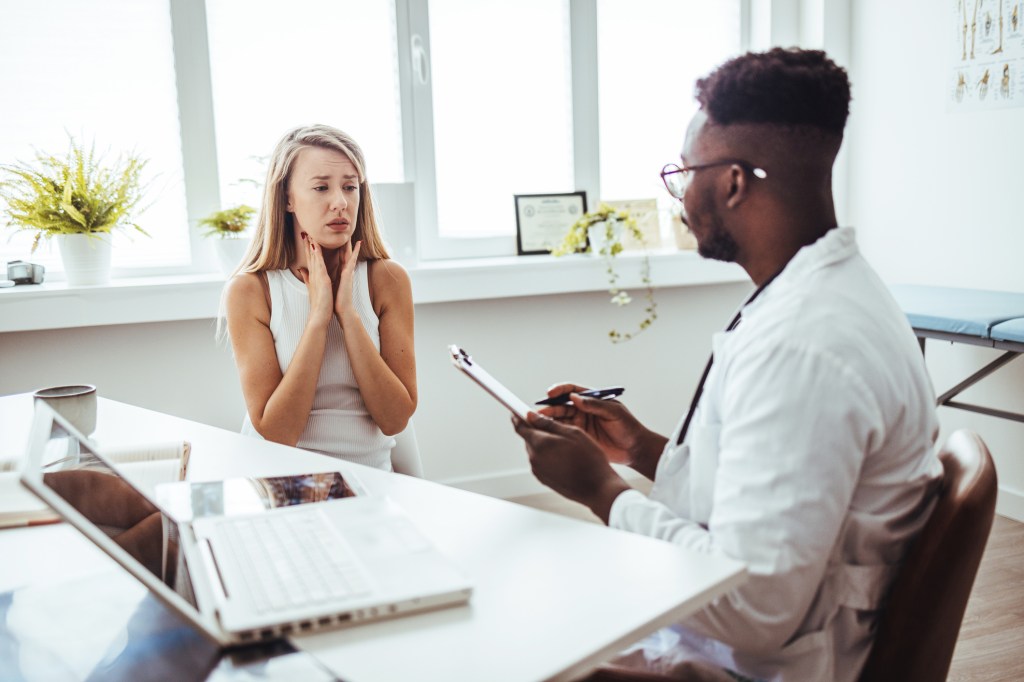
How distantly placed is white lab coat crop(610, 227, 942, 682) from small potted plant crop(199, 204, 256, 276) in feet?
6.44

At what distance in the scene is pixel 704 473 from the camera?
43.4 inches

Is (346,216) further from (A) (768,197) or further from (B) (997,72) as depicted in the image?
(B) (997,72)

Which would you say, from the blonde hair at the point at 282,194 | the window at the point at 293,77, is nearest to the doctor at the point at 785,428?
the blonde hair at the point at 282,194

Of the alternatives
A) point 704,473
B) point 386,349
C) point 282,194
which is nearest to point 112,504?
point 704,473

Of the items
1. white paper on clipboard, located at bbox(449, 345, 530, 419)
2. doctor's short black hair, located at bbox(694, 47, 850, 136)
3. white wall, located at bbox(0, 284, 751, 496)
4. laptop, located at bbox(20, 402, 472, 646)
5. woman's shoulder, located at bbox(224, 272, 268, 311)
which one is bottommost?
white wall, located at bbox(0, 284, 751, 496)

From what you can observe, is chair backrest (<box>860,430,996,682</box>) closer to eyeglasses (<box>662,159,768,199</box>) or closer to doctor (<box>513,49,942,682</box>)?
doctor (<box>513,49,942,682</box>)

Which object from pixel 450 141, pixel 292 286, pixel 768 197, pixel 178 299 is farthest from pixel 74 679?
pixel 450 141

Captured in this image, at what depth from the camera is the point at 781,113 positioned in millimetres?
1130

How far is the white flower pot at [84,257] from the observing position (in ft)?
8.62

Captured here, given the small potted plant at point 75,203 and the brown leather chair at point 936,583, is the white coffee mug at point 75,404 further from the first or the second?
the small potted plant at point 75,203

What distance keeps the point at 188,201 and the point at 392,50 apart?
2.79 ft

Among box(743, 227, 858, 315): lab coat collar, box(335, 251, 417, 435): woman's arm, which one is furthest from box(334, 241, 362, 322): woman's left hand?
box(743, 227, 858, 315): lab coat collar

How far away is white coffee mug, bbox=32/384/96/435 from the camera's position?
4.58 ft

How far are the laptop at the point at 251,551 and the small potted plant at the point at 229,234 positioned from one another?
69.9 inches
